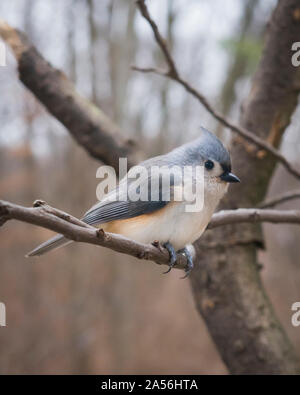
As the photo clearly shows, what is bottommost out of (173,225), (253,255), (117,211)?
(173,225)

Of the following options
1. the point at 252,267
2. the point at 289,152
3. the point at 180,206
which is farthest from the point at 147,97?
the point at 180,206

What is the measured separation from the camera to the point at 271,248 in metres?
7.42

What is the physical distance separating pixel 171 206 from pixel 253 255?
993mm

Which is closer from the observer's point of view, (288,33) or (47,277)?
(288,33)

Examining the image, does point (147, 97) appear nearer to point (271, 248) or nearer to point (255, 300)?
point (271, 248)

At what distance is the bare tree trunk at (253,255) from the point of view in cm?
231

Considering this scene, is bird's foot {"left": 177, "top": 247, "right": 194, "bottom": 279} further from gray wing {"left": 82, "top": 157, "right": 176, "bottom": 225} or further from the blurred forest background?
the blurred forest background

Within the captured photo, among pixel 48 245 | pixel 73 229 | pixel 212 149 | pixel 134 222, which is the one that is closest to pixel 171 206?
pixel 134 222

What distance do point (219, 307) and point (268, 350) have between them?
0.34m

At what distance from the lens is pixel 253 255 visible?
8.37 ft

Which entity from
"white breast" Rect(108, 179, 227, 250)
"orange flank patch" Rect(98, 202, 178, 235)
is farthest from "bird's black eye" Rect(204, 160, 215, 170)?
"orange flank patch" Rect(98, 202, 178, 235)
